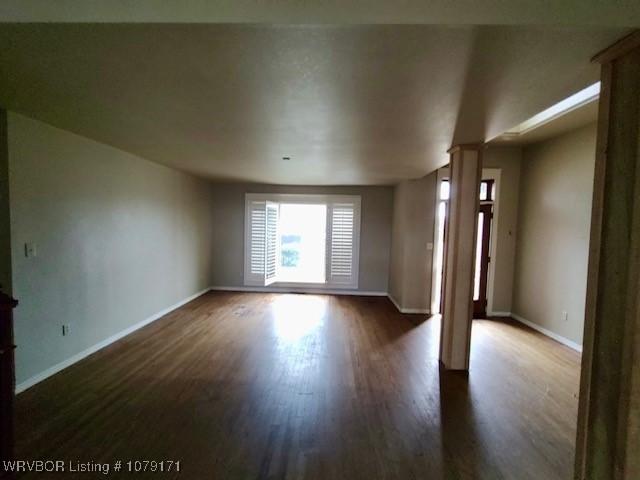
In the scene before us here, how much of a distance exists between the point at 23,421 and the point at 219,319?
248 cm

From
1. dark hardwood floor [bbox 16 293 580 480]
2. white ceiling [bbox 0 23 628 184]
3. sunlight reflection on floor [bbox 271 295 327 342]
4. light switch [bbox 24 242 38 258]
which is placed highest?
white ceiling [bbox 0 23 628 184]

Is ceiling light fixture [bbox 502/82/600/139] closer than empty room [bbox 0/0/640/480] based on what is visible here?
No

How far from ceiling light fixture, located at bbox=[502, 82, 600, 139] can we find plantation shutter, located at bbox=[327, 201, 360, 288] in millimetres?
3032

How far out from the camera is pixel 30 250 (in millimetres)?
2592

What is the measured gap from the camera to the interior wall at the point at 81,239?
2551 mm

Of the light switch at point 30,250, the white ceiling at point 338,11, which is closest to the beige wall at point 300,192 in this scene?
the light switch at point 30,250

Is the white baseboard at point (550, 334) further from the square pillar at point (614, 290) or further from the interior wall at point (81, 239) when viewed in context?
the interior wall at point (81, 239)

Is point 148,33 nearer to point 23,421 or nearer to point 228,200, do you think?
point 23,421

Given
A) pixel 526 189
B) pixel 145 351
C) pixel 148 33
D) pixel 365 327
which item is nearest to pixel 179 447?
pixel 145 351

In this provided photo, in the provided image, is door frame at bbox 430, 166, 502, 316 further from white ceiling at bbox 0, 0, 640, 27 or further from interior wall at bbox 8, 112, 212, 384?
interior wall at bbox 8, 112, 212, 384

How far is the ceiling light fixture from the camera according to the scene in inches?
116

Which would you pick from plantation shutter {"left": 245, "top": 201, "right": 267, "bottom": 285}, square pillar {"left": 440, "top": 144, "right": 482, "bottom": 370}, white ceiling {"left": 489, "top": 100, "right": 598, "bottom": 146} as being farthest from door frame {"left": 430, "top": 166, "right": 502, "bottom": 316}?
plantation shutter {"left": 245, "top": 201, "right": 267, "bottom": 285}

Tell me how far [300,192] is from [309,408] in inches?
182

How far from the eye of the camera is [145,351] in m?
3.39
